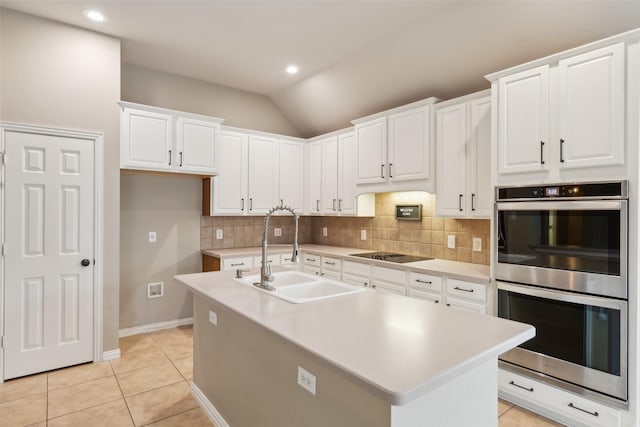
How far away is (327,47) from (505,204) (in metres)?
2.22

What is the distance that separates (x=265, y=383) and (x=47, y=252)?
2424 millimetres

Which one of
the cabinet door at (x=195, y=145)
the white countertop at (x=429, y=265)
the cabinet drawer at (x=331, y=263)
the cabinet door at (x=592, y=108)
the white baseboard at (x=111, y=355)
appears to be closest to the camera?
the cabinet door at (x=592, y=108)

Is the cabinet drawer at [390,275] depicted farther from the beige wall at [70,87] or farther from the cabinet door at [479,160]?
the beige wall at [70,87]

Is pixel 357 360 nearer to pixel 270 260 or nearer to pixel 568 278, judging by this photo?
pixel 568 278

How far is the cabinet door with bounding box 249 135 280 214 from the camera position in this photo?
440 centimetres

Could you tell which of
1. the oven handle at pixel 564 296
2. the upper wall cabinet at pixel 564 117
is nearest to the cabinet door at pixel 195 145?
the upper wall cabinet at pixel 564 117

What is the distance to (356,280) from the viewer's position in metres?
3.75

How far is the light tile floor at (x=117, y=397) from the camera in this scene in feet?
7.65

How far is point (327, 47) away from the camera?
136 inches

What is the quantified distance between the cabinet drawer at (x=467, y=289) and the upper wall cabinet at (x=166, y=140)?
2.72 metres

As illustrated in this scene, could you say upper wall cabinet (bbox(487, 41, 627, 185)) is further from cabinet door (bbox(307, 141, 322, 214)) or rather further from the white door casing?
the white door casing

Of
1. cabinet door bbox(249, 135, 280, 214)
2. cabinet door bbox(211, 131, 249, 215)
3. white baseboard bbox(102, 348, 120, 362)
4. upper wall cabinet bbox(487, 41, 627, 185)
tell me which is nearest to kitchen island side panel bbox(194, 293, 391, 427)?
white baseboard bbox(102, 348, 120, 362)

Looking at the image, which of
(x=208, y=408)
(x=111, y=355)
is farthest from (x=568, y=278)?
(x=111, y=355)

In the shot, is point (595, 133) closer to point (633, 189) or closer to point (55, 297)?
point (633, 189)
